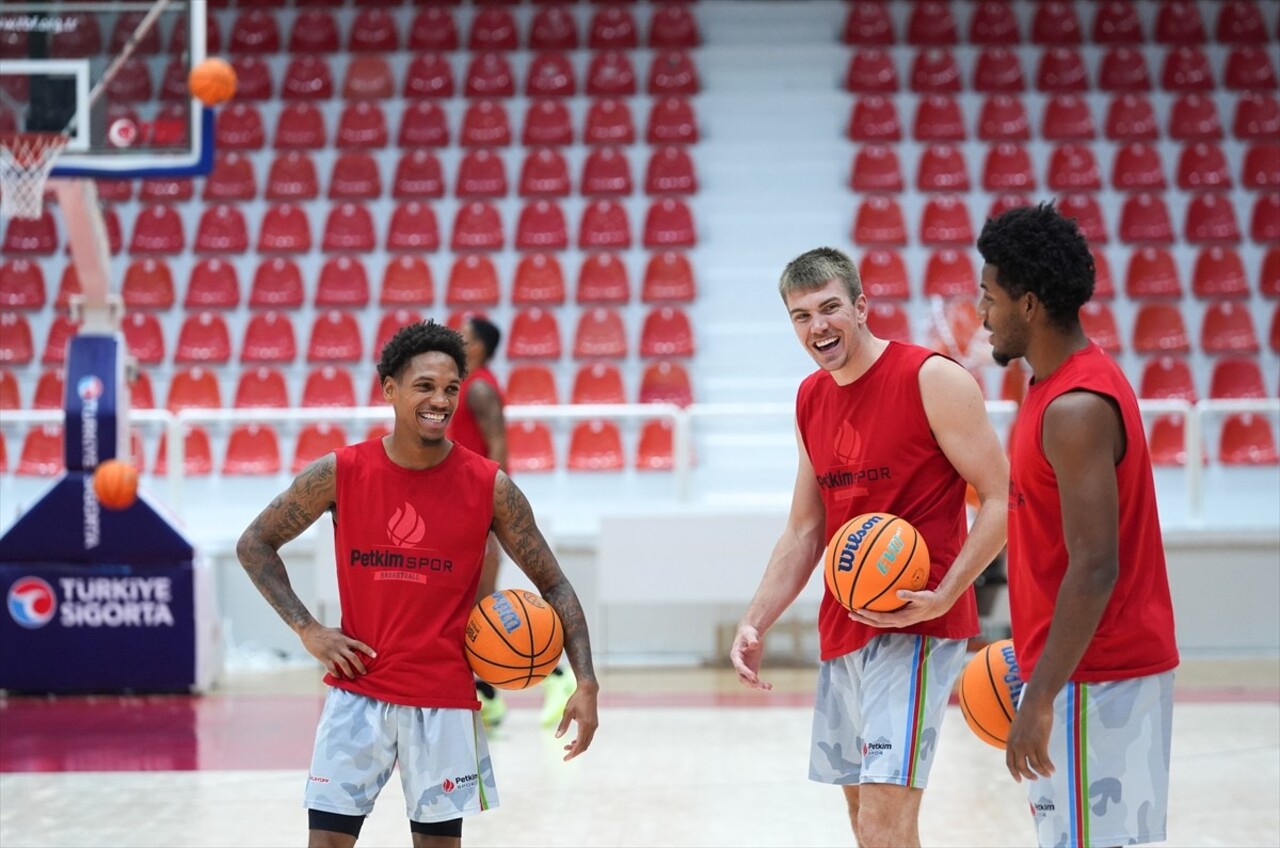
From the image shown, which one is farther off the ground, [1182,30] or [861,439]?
[1182,30]

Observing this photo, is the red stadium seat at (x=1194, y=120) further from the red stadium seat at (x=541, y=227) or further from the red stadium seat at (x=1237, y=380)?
the red stadium seat at (x=541, y=227)

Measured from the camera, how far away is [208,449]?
1202cm

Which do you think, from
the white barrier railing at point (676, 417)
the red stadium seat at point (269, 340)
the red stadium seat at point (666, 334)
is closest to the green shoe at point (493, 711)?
the white barrier railing at point (676, 417)

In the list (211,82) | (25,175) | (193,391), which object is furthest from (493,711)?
(193,391)

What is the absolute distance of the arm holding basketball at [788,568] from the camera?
388 centimetres

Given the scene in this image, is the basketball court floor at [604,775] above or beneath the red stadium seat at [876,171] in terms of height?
beneath

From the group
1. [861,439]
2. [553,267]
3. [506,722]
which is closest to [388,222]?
[553,267]

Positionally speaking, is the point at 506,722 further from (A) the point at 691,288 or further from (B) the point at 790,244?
(B) the point at 790,244

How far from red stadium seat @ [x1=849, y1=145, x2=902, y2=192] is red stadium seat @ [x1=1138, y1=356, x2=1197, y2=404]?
2.91 m

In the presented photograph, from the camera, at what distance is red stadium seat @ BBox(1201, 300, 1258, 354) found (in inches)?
489

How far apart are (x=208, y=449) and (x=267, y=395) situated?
710 mm

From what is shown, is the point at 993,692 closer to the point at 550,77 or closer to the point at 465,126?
the point at 465,126

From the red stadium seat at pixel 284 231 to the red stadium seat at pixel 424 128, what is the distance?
1.29 meters

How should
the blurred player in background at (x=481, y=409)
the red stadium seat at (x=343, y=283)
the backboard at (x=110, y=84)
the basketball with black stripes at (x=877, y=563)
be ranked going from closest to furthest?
the basketball with black stripes at (x=877, y=563) → the blurred player in background at (x=481, y=409) → the backboard at (x=110, y=84) → the red stadium seat at (x=343, y=283)
